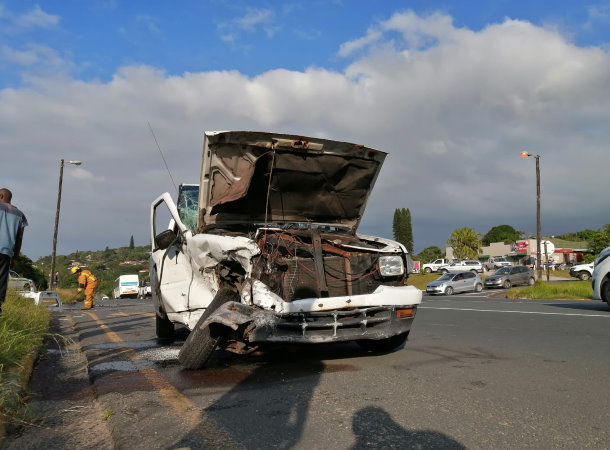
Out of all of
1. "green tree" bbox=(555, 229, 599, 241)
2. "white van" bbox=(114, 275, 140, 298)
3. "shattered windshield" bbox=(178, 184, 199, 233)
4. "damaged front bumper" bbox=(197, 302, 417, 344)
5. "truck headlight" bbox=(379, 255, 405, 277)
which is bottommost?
"white van" bbox=(114, 275, 140, 298)

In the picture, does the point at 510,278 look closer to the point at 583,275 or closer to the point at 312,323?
the point at 583,275

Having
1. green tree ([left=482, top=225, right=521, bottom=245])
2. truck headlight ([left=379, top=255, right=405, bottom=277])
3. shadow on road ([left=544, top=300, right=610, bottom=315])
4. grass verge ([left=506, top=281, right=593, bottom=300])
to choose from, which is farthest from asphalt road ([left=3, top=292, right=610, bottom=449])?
green tree ([left=482, top=225, right=521, bottom=245])

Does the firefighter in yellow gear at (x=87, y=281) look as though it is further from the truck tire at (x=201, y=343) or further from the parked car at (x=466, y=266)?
the parked car at (x=466, y=266)

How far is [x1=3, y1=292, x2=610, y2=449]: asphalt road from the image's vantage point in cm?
316

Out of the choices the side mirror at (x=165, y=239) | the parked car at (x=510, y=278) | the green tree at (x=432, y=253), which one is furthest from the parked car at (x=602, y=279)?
the green tree at (x=432, y=253)

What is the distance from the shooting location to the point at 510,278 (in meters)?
32.5

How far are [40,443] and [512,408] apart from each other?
310cm

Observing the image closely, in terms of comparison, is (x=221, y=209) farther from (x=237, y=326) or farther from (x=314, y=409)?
(x=314, y=409)

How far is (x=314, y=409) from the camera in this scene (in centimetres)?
378

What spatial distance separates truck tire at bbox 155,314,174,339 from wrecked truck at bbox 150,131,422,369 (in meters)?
0.54

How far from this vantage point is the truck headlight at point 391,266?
566 centimetres

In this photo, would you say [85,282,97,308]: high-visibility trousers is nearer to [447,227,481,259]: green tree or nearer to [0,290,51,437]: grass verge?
[0,290,51,437]: grass verge

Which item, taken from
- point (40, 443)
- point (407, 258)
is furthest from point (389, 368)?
point (40, 443)

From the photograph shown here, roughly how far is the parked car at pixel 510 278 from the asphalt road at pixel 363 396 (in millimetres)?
26334
